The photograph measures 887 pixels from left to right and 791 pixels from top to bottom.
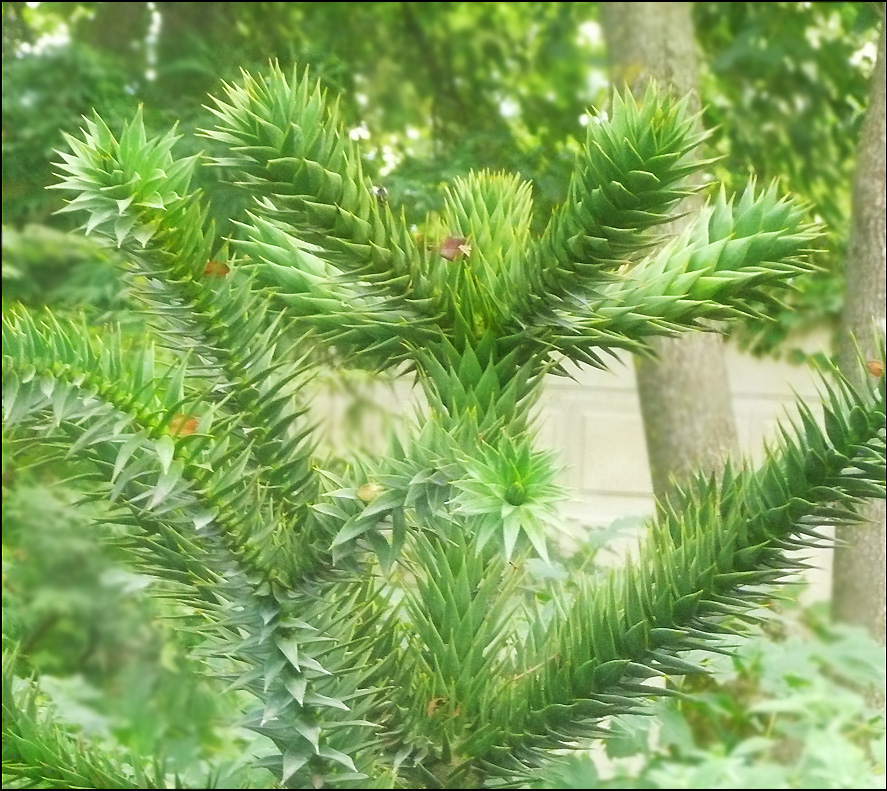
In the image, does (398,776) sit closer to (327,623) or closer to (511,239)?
(327,623)

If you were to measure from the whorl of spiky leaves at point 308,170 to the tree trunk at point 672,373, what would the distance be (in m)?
0.67

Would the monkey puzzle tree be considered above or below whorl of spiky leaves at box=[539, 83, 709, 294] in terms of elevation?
below

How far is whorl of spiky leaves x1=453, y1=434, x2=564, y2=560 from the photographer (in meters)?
0.30

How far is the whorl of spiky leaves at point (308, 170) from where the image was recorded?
35 cm

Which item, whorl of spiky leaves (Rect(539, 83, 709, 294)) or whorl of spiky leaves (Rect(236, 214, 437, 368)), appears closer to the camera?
whorl of spiky leaves (Rect(539, 83, 709, 294))

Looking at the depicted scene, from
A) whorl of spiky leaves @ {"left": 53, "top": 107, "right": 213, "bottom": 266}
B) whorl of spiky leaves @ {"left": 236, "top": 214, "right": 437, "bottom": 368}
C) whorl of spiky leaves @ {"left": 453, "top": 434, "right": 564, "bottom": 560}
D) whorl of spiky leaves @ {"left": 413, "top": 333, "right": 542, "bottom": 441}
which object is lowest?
whorl of spiky leaves @ {"left": 453, "top": 434, "right": 564, "bottom": 560}

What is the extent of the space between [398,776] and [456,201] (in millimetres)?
316

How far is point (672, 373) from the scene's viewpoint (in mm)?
1094

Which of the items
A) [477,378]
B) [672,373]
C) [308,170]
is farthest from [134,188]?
[672,373]

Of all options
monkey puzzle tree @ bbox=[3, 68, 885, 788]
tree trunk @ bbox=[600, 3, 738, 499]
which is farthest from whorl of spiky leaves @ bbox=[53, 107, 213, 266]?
tree trunk @ bbox=[600, 3, 738, 499]

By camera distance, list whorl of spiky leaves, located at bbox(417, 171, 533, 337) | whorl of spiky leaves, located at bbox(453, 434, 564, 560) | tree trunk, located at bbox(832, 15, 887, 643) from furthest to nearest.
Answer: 1. tree trunk, located at bbox(832, 15, 887, 643)
2. whorl of spiky leaves, located at bbox(417, 171, 533, 337)
3. whorl of spiky leaves, located at bbox(453, 434, 564, 560)

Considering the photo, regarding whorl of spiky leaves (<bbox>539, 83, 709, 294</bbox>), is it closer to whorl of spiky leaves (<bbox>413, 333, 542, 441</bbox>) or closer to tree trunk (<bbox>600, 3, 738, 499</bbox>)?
whorl of spiky leaves (<bbox>413, 333, 542, 441</bbox>)

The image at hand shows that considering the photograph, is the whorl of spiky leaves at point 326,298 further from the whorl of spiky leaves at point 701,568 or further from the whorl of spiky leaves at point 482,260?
the whorl of spiky leaves at point 701,568

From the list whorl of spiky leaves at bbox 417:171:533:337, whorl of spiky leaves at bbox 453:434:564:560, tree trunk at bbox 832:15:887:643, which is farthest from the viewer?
tree trunk at bbox 832:15:887:643
